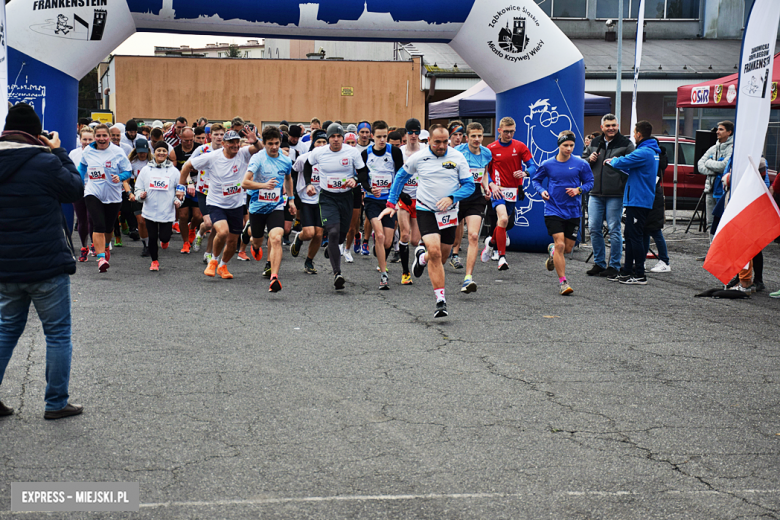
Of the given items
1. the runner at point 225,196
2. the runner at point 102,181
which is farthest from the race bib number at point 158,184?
the runner at point 225,196

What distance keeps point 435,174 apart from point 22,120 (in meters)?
4.62

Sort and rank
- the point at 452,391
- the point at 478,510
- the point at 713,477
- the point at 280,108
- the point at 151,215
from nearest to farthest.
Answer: the point at 478,510 < the point at 713,477 < the point at 452,391 < the point at 151,215 < the point at 280,108

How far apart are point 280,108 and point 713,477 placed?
119 feet

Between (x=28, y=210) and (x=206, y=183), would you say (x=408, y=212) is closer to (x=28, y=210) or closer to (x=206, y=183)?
(x=206, y=183)

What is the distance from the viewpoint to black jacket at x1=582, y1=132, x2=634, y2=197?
11016 millimetres

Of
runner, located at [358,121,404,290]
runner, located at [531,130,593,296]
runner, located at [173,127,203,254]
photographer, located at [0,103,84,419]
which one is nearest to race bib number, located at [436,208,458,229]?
runner, located at [531,130,593,296]

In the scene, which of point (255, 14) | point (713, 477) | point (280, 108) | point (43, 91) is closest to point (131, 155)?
point (43, 91)

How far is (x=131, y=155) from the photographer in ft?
43.2

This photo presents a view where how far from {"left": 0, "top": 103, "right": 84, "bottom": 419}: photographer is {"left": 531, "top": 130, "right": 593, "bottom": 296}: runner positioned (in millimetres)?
6104

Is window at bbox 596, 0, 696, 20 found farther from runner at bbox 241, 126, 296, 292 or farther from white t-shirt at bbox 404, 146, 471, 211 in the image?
white t-shirt at bbox 404, 146, 471, 211

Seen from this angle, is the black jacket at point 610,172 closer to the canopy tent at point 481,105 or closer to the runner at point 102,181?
the runner at point 102,181

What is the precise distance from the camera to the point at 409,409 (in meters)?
5.19

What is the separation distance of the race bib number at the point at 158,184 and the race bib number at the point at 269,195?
2526mm

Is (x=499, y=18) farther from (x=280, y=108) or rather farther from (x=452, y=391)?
(x=280, y=108)
